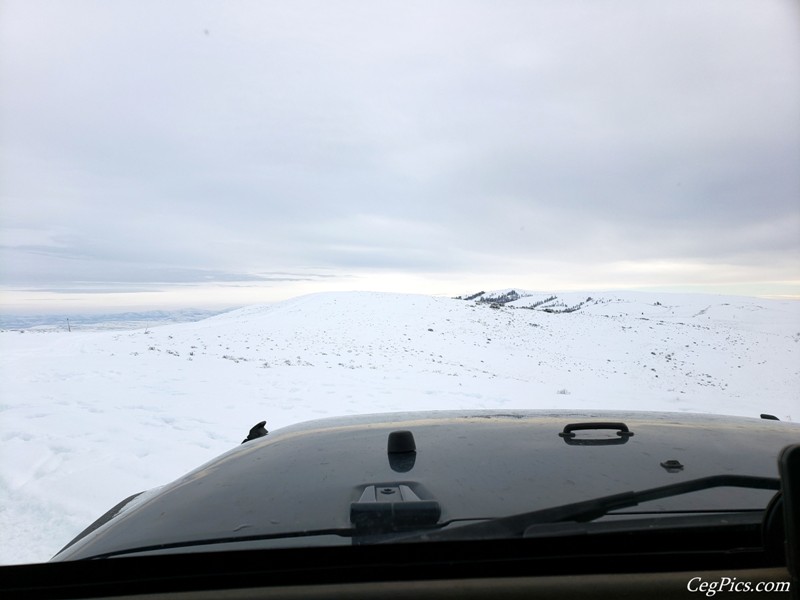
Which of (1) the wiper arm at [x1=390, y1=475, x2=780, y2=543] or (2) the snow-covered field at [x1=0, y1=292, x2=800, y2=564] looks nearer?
(1) the wiper arm at [x1=390, y1=475, x2=780, y2=543]

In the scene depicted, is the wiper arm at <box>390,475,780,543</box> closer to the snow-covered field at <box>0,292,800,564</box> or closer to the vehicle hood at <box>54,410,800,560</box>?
the vehicle hood at <box>54,410,800,560</box>

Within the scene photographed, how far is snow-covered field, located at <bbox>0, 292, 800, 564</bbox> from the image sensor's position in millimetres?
6020

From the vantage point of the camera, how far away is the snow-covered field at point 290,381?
6.02 meters

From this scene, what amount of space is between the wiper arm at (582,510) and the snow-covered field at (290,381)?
4190 mm

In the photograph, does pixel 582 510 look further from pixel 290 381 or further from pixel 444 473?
pixel 290 381

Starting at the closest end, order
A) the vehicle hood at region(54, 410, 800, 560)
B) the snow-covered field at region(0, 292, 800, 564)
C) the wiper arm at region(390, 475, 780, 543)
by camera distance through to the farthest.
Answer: the wiper arm at region(390, 475, 780, 543), the vehicle hood at region(54, 410, 800, 560), the snow-covered field at region(0, 292, 800, 564)

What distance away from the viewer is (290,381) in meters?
12.7

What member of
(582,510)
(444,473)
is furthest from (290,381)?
(582,510)

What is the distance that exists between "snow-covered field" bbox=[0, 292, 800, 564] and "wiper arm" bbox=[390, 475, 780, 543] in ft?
13.7

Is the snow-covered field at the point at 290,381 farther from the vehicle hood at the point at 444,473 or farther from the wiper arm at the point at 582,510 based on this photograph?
the wiper arm at the point at 582,510

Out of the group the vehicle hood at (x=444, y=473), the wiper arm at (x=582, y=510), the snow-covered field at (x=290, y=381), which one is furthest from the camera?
the snow-covered field at (x=290, y=381)

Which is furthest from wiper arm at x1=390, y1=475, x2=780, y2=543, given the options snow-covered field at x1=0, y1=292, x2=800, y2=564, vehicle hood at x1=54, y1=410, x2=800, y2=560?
snow-covered field at x1=0, y1=292, x2=800, y2=564

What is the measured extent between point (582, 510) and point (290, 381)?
1177cm

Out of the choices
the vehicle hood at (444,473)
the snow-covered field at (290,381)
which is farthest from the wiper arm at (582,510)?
the snow-covered field at (290,381)
